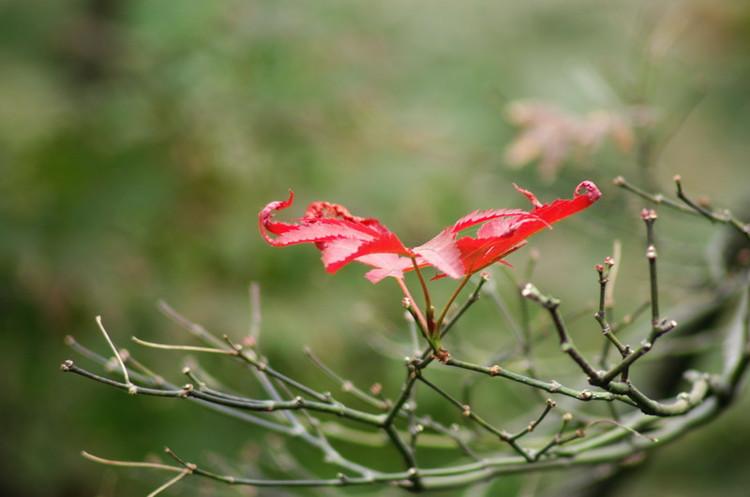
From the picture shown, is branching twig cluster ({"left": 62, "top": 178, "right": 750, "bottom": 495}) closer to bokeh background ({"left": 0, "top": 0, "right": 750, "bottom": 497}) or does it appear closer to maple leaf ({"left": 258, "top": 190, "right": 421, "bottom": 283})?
maple leaf ({"left": 258, "top": 190, "right": 421, "bottom": 283})

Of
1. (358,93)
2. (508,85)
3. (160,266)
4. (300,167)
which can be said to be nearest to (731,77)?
(508,85)

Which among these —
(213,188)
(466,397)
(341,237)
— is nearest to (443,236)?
(341,237)

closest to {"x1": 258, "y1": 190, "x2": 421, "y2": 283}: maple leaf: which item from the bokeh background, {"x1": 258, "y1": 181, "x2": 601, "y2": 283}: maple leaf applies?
{"x1": 258, "y1": 181, "x2": 601, "y2": 283}: maple leaf

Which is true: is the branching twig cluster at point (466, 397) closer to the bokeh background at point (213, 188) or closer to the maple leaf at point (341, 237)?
the maple leaf at point (341, 237)

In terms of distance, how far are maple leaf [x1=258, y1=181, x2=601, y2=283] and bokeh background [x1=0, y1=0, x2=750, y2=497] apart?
1.12 m

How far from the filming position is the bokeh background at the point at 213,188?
227 cm

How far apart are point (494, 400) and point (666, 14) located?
1.51m

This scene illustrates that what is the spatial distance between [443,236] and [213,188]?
5.70 ft

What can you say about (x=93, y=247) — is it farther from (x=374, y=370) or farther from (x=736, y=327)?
(x=736, y=327)

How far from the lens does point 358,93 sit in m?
2.74

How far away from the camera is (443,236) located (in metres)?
0.85

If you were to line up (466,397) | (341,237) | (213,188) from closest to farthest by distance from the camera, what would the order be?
(341,237)
(466,397)
(213,188)

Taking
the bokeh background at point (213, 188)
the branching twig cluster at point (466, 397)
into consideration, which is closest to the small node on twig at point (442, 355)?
the branching twig cluster at point (466, 397)

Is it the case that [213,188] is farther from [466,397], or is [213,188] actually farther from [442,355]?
[442,355]
